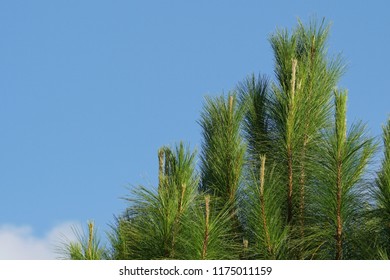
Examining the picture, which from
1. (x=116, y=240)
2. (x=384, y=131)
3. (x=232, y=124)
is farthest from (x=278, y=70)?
(x=116, y=240)

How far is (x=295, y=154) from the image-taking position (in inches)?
196

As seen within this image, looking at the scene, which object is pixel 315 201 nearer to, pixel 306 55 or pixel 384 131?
pixel 384 131

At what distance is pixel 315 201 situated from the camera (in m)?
4.73

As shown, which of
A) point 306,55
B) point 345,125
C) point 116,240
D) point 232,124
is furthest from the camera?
point 306,55

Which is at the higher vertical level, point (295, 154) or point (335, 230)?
point (295, 154)

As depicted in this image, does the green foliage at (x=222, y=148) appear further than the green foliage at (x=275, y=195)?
Yes

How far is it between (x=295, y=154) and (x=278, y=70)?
822 millimetres

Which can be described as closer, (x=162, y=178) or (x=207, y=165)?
(x=162, y=178)

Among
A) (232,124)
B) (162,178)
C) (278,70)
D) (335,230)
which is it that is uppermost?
(278,70)

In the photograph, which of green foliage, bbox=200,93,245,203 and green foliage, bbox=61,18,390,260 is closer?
green foliage, bbox=61,18,390,260

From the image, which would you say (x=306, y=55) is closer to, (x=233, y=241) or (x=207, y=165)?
(x=207, y=165)

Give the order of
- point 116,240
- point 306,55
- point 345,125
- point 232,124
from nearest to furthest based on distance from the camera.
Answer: point 345,125, point 116,240, point 232,124, point 306,55

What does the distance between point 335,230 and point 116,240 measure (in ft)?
4.20

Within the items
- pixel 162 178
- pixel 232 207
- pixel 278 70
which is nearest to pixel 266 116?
pixel 278 70
